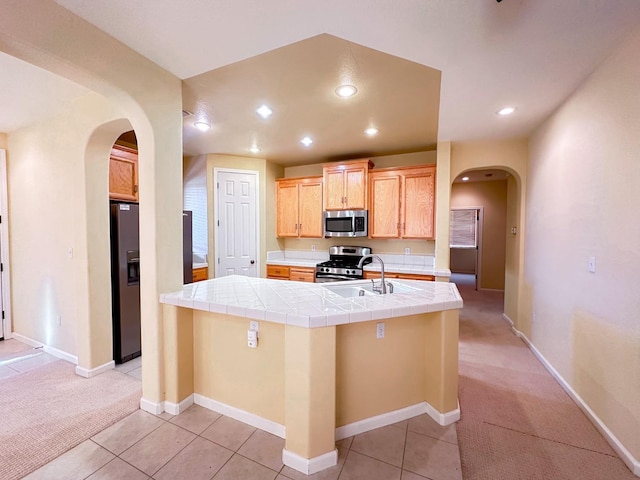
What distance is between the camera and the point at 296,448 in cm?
164

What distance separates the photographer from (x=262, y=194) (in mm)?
4930

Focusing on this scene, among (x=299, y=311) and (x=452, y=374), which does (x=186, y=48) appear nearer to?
(x=299, y=311)

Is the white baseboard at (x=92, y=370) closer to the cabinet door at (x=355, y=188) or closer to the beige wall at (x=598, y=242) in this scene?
the cabinet door at (x=355, y=188)

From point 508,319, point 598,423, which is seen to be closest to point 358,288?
point 598,423

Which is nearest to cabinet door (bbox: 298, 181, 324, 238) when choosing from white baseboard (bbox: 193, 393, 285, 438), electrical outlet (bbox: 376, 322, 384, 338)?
electrical outlet (bbox: 376, 322, 384, 338)

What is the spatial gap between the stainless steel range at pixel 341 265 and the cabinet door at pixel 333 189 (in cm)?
76

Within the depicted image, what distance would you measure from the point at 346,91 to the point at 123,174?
A: 260cm

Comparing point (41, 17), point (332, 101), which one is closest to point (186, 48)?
point (41, 17)

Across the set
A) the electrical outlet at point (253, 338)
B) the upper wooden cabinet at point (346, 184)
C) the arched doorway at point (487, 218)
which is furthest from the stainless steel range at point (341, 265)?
the arched doorway at point (487, 218)

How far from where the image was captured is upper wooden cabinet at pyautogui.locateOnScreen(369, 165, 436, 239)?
4.02 metres

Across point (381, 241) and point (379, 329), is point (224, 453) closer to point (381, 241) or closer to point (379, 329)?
point (379, 329)

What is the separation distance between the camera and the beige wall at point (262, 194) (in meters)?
4.48

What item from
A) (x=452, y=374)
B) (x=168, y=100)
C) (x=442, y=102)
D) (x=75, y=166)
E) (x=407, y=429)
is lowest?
(x=407, y=429)

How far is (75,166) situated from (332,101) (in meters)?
2.48
